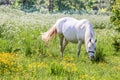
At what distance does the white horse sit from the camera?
14.6 meters

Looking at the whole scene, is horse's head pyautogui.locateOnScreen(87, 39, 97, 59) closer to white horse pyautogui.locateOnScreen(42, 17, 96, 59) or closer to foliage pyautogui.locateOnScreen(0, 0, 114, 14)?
white horse pyautogui.locateOnScreen(42, 17, 96, 59)

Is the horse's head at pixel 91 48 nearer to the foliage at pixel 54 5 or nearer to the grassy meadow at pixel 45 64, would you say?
the grassy meadow at pixel 45 64

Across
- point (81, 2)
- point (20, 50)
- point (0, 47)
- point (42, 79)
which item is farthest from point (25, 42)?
point (81, 2)

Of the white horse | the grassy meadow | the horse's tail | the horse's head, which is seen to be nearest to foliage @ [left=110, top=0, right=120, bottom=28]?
the grassy meadow

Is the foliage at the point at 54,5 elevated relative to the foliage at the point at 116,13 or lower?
lower

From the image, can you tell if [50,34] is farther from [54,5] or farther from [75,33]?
[54,5]

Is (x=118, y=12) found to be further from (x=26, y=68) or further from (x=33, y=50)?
(x=26, y=68)

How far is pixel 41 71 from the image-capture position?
35.9 feet

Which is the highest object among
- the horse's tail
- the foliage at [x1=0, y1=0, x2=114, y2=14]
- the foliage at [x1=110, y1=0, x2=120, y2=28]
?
the foliage at [x1=110, y1=0, x2=120, y2=28]

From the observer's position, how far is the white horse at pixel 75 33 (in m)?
14.6

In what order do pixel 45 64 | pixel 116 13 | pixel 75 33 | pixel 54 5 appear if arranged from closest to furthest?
pixel 45 64 → pixel 75 33 → pixel 116 13 → pixel 54 5

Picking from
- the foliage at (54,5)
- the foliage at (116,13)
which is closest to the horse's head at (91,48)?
the foliage at (116,13)

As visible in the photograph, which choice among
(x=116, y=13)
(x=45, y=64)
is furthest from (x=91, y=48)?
(x=116, y=13)

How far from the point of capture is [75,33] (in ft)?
53.1
